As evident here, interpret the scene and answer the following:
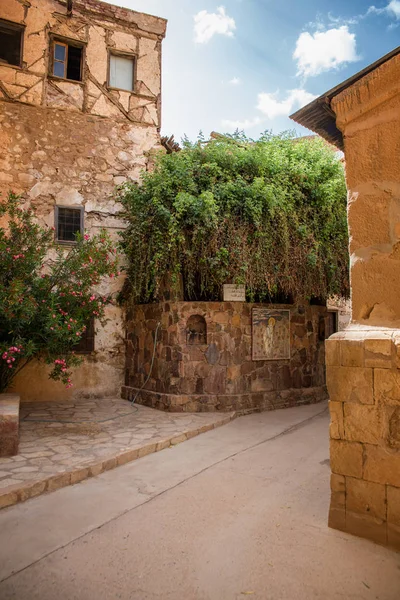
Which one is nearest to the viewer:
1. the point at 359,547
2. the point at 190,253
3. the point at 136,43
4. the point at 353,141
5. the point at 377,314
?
the point at 359,547

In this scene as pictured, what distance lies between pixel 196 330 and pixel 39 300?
2.98m

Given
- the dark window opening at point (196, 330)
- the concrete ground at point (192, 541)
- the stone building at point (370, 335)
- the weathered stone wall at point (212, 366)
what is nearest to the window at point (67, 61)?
the weathered stone wall at point (212, 366)

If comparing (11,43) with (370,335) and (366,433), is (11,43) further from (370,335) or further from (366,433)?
(366,433)

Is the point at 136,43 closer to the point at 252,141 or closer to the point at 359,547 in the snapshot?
the point at 252,141

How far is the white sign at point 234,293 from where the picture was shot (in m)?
7.91

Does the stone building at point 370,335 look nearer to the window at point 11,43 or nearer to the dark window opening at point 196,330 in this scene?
the dark window opening at point 196,330

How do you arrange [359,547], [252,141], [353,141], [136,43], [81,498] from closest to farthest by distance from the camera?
[359,547] < [353,141] < [81,498] < [252,141] < [136,43]

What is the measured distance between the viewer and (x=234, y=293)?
7.95m

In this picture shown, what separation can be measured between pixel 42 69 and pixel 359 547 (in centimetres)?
1021

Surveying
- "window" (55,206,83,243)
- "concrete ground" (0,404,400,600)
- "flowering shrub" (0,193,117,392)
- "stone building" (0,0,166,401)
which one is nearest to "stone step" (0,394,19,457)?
"flowering shrub" (0,193,117,392)

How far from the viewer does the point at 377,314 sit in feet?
10.1

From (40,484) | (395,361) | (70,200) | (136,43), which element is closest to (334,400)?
(395,361)

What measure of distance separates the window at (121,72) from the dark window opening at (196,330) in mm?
5926

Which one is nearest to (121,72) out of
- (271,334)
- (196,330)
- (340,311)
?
(196,330)
